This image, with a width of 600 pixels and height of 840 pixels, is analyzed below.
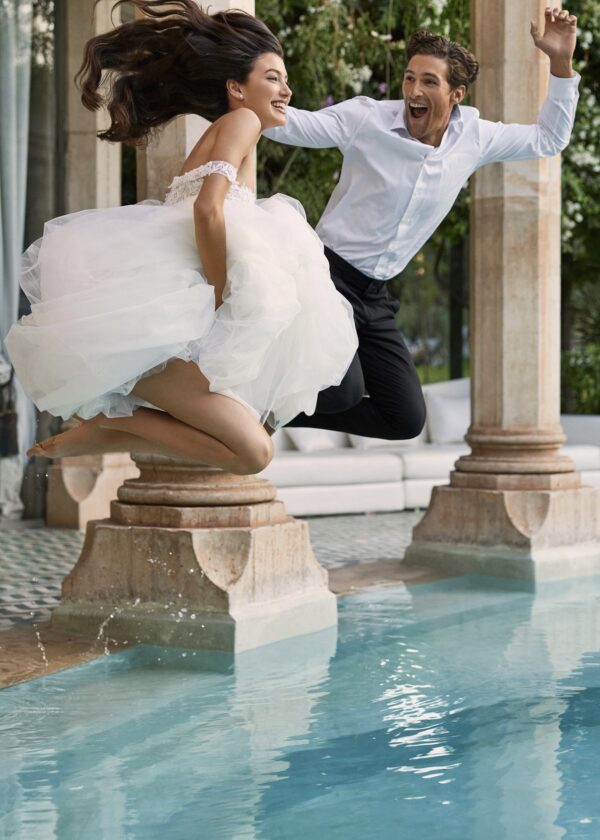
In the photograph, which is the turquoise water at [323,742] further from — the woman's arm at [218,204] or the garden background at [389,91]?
the garden background at [389,91]

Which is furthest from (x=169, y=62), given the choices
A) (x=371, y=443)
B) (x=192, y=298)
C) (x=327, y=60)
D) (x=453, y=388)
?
(x=453, y=388)

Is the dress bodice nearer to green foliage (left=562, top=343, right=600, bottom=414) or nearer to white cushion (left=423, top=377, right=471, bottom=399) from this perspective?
white cushion (left=423, top=377, right=471, bottom=399)

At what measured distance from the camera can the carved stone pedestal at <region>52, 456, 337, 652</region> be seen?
4297 mm

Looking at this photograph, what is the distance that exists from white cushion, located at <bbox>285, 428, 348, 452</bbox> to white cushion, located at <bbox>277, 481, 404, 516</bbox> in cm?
62

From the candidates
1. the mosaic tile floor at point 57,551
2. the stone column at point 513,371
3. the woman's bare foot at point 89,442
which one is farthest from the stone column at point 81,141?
the woman's bare foot at point 89,442

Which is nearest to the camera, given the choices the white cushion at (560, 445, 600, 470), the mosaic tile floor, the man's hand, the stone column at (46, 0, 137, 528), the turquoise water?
the turquoise water

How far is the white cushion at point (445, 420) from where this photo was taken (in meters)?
10.6

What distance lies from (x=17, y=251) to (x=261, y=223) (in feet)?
15.4

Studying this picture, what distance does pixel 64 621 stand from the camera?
4.54 meters

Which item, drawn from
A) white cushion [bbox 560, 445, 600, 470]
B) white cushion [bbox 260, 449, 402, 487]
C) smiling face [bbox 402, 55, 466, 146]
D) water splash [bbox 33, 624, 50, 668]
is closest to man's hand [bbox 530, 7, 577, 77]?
smiling face [bbox 402, 55, 466, 146]

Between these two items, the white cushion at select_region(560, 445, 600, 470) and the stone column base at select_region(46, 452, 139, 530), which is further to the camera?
the white cushion at select_region(560, 445, 600, 470)

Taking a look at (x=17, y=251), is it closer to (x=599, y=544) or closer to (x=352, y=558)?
(x=352, y=558)

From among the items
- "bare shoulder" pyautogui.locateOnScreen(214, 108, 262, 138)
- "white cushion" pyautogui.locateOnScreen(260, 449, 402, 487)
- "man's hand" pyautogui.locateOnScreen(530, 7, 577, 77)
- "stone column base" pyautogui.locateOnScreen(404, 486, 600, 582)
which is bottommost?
"stone column base" pyautogui.locateOnScreen(404, 486, 600, 582)

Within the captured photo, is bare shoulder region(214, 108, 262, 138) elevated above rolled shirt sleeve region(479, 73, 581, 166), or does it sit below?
below
